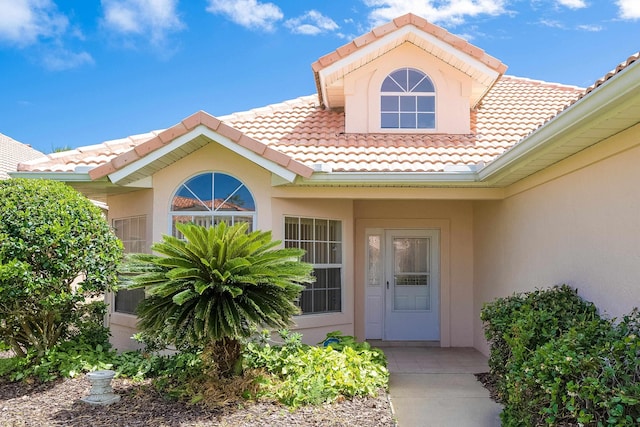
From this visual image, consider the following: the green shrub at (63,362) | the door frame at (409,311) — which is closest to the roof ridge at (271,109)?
the door frame at (409,311)

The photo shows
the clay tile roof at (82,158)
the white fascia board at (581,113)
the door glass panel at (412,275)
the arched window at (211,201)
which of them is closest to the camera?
the white fascia board at (581,113)

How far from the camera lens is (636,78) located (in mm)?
4008

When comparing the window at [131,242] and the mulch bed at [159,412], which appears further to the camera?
the window at [131,242]

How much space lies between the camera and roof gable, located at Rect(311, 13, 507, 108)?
1070 centimetres

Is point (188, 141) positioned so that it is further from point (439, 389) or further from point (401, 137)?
point (439, 389)

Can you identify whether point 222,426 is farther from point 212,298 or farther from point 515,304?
point 515,304

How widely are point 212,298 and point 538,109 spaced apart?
8.51 m

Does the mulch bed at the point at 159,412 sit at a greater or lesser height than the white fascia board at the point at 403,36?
lesser

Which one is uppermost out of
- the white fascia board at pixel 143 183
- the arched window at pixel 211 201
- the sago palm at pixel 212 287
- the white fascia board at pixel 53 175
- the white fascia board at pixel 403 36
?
the white fascia board at pixel 403 36

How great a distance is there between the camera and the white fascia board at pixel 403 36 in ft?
35.2

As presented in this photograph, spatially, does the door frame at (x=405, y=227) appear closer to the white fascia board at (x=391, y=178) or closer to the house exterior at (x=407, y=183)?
the house exterior at (x=407, y=183)

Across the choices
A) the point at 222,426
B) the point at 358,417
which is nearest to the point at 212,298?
the point at 222,426

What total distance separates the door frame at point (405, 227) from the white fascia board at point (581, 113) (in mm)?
4346

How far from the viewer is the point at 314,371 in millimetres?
7102
